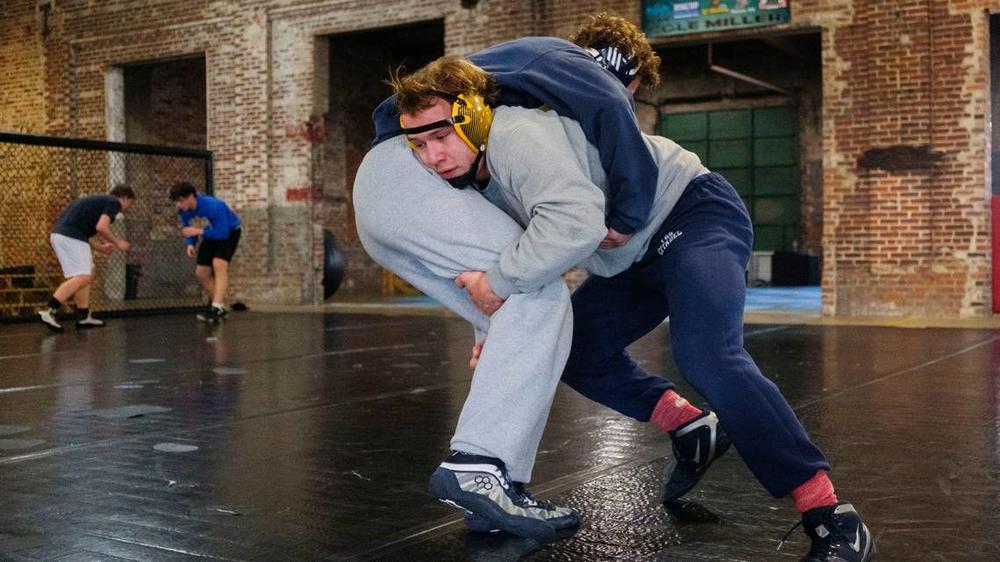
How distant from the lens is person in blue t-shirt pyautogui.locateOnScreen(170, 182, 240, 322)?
11.6 m

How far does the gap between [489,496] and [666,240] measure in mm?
785

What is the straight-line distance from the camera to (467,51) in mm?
14023

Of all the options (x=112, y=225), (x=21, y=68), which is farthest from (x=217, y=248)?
(x=21, y=68)

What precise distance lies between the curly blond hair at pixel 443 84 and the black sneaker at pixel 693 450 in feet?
3.66

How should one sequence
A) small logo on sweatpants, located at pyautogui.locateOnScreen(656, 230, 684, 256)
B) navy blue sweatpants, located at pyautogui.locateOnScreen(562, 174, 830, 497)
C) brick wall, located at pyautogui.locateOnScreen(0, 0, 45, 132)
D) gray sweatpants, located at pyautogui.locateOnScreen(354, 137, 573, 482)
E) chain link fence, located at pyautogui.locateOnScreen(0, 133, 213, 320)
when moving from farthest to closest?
brick wall, located at pyautogui.locateOnScreen(0, 0, 45, 132)
chain link fence, located at pyautogui.locateOnScreen(0, 133, 213, 320)
small logo on sweatpants, located at pyautogui.locateOnScreen(656, 230, 684, 256)
gray sweatpants, located at pyautogui.locateOnScreen(354, 137, 573, 482)
navy blue sweatpants, located at pyautogui.locateOnScreen(562, 174, 830, 497)

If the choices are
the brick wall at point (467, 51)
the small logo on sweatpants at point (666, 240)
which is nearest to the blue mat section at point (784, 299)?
the brick wall at point (467, 51)

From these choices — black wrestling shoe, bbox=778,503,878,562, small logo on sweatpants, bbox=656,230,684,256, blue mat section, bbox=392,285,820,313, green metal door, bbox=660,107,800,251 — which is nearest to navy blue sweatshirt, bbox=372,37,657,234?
small logo on sweatpants, bbox=656,230,684,256

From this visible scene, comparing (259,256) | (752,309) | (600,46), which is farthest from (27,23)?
(600,46)

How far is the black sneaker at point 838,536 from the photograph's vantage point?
7.85ft

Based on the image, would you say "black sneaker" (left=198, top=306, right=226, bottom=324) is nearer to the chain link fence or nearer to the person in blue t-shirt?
the person in blue t-shirt

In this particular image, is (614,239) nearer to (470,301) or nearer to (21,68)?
(470,301)

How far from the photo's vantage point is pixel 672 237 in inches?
109

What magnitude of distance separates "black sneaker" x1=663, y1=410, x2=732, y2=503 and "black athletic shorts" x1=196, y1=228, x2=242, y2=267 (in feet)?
31.9

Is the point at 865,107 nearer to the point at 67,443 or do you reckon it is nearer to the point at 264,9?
the point at 264,9
